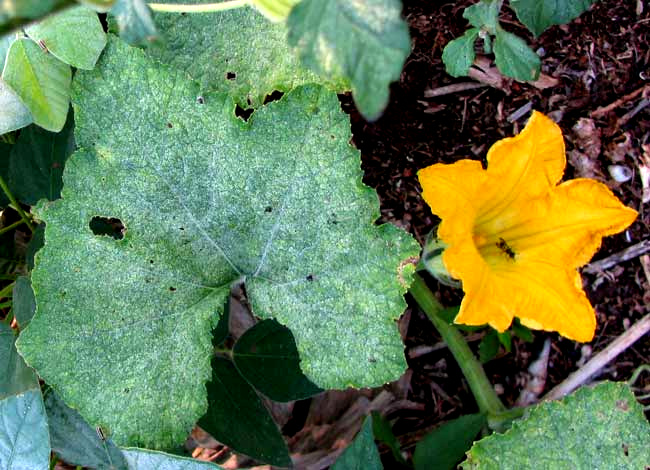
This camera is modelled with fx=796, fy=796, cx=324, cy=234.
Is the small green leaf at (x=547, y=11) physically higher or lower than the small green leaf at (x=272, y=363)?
higher

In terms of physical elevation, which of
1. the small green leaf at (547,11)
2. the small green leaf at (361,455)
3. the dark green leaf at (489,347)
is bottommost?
the dark green leaf at (489,347)

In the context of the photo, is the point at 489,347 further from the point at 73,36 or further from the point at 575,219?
the point at 73,36

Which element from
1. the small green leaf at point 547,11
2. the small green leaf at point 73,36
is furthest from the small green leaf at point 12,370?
the small green leaf at point 547,11

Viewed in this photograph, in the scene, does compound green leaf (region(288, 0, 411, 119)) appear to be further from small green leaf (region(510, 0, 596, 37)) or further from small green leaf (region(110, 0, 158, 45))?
small green leaf (region(510, 0, 596, 37))

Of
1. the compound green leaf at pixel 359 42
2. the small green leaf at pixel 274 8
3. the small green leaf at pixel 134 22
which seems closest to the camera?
the compound green leaf at pixel 359 42

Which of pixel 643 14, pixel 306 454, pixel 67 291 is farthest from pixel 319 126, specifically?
pixel 643 14

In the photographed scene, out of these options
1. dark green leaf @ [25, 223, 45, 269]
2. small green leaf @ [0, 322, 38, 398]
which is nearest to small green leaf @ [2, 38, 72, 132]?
dark green leaf @ [25, 223, 45, 269]

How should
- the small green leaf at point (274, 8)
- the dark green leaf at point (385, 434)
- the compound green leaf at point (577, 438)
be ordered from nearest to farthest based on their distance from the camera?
the small green leaf at point (274, 8), the compound green leaf at point (577, 438), the dark green leaf at point (385, 434)

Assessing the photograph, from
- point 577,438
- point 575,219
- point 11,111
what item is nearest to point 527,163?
point 575,219

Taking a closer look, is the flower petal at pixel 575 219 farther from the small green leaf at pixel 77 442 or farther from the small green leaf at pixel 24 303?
the small green leaf at pixel 24 303
